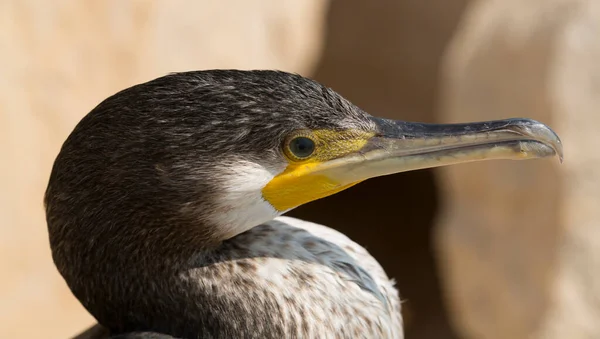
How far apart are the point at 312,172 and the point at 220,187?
0.20 m

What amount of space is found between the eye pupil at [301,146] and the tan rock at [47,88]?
2.03 metres

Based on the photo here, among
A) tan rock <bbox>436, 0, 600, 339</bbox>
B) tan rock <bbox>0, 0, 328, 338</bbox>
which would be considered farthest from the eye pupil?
tan rock <bbox>436, 0, 600, 339</bbox>

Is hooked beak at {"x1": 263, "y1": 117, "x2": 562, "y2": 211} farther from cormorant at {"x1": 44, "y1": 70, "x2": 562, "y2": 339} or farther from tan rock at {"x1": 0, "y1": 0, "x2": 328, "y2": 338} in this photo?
tan rock at {"x1": 0, "y1": 0, "x2": 328, "y2": 338}

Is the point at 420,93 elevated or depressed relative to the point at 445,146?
elevated

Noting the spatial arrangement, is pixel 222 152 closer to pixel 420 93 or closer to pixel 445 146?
pixel 445 146

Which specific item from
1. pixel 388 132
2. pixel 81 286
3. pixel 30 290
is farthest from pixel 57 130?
pixel 388 132

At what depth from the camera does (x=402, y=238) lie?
241 inches

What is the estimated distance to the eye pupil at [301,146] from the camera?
5.45ft

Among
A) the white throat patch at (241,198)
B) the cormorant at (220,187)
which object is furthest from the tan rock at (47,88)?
the white throat patch at (241,198)

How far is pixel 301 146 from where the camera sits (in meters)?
1.66

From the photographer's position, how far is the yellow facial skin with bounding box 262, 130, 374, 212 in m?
1.68

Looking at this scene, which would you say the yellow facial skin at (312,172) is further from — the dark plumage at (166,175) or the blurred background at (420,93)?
the blurred background at (420,93)

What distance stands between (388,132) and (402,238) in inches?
176

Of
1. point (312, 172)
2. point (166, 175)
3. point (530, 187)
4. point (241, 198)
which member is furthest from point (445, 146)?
point (530, 187)
